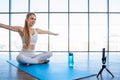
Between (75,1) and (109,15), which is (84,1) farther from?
(109,15)

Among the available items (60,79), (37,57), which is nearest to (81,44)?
(37,57)

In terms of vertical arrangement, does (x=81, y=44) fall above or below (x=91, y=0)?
below

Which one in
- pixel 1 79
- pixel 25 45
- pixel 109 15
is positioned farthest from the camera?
pixel 109 15

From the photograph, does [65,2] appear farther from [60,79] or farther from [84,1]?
[60,79]

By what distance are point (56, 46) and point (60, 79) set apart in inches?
234

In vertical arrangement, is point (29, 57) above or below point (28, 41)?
below

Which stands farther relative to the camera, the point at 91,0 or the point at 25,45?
the point at 91,0

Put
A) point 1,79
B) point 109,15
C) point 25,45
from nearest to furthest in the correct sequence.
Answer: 1. point 1,79
2. point 25,45
3. point 109,15

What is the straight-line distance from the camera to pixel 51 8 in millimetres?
8984

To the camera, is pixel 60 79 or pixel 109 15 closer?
pixel 60 79

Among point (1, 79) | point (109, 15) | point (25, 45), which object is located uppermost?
point (109, 15)

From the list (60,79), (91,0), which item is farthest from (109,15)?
(60,79)

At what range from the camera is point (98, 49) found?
929 centimetres

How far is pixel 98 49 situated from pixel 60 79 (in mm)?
6274
